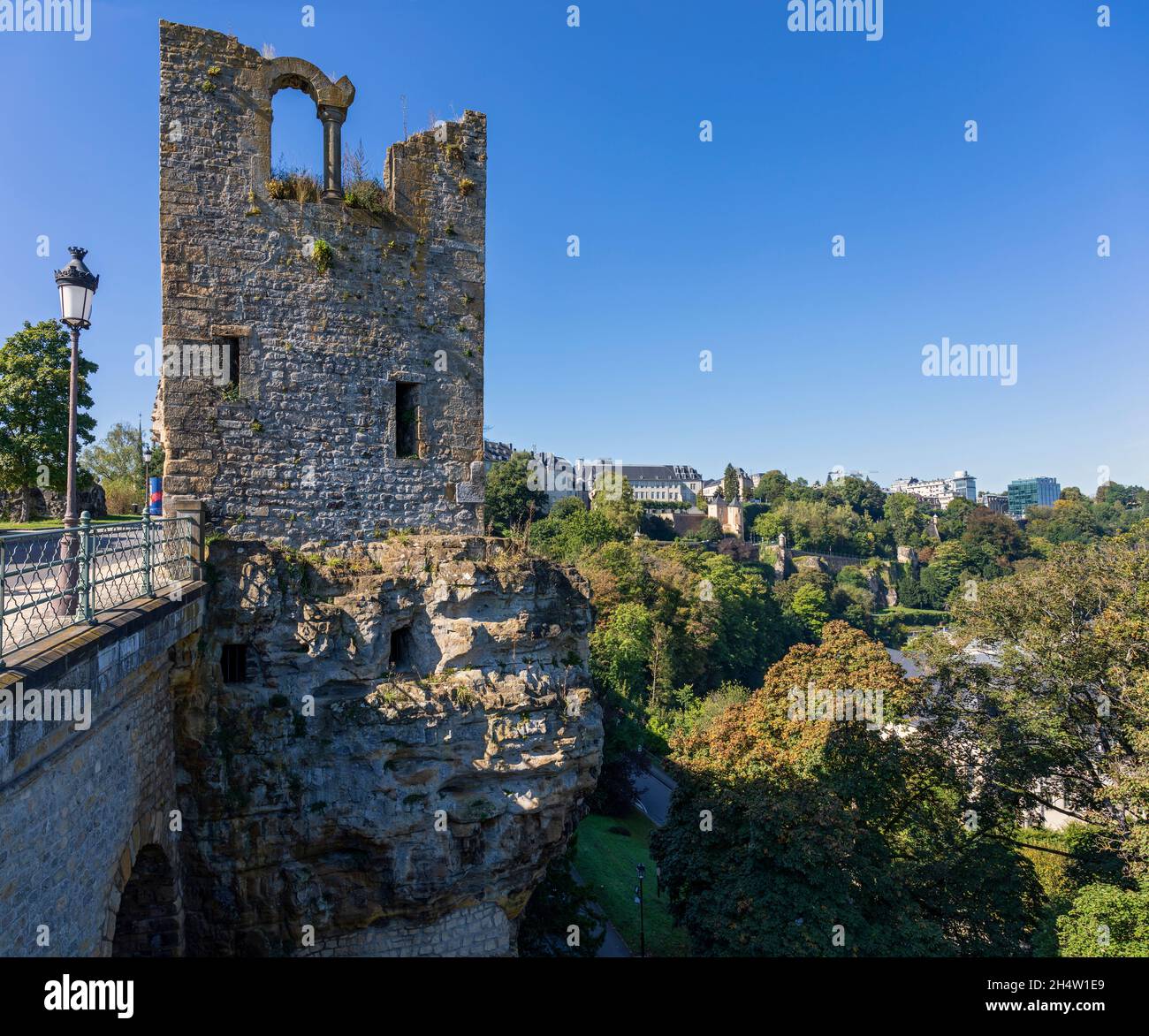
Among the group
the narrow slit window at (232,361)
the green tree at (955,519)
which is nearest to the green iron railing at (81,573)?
the narrow slit window at (232,361)

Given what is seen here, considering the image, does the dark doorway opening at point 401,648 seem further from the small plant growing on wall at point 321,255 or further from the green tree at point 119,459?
the green tree at point 119,459

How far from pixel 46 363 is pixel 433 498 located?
1680 centimetres

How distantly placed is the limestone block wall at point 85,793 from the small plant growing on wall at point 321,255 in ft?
18.7

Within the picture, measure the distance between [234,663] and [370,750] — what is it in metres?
2.46

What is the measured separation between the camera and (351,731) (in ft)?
32.9

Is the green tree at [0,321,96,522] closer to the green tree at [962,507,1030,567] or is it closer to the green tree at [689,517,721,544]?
the green tree at [689,517,721,544]

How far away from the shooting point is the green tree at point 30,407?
19.8 meters

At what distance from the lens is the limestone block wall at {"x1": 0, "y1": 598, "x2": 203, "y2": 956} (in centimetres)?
478

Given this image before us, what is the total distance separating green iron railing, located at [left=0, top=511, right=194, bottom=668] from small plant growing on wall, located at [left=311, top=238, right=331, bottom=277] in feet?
14.8

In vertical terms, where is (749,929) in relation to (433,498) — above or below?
below
